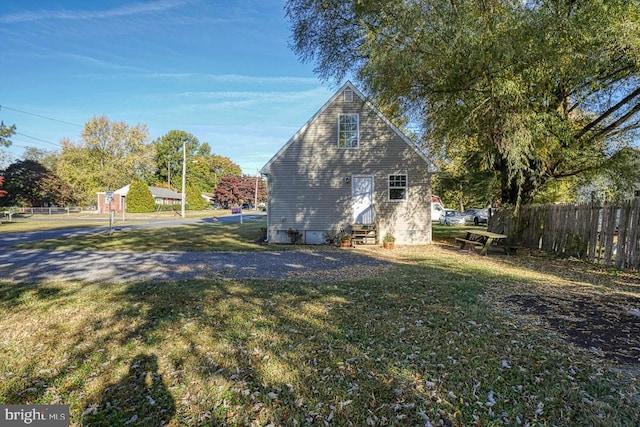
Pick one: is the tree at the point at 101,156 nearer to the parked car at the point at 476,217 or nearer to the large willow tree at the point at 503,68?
the parked car at the point at 476,217

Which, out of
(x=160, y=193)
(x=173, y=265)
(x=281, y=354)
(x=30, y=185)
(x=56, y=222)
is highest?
(x=30, y=185)

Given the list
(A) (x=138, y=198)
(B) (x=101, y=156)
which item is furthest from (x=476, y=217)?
(B) (x=101, y=156)

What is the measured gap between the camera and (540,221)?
11758 mm

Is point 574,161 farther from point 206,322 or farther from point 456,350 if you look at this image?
point 206,322

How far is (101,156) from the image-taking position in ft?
173

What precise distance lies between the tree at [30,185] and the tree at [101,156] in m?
5.04

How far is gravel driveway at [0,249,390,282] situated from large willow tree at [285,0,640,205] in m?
5.03

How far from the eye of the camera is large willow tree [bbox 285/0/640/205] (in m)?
7.93

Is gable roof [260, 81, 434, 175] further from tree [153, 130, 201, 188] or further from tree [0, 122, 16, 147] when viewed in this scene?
tree [153, 130, 201, 188]

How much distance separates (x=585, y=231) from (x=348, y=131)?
8.61 meters

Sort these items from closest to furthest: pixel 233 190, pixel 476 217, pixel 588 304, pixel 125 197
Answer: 1. pixel 588 304
2. pixel 476 217
3. pixel 125 197
4. pixel 233 190

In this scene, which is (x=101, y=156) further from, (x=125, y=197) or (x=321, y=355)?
(x=321, y=355)

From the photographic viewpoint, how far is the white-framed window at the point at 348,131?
14.2 metres

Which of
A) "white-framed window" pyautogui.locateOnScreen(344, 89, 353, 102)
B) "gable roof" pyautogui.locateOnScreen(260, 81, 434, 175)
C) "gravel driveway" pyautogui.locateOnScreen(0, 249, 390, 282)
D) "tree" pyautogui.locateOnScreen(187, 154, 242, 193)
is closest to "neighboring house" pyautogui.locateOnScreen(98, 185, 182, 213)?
"tree" pyautogui.locateOnScreen(187, 154, 242, 193)
